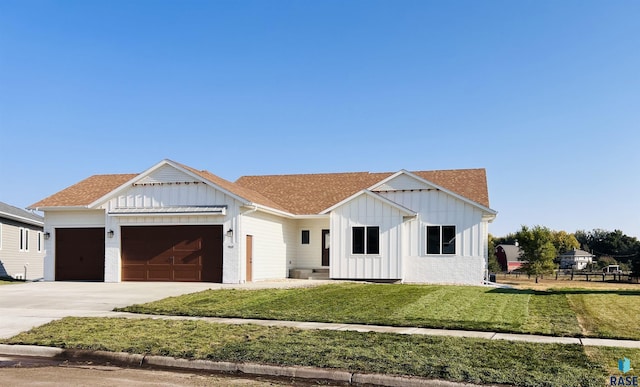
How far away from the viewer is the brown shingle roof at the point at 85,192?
25359mm

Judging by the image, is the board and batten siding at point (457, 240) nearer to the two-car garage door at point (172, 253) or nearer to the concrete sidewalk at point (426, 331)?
the two-car garage door at point (172, 253)

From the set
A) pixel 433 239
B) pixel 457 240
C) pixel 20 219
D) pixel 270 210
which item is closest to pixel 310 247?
pixel 270 210

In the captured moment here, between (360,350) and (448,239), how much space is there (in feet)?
58.9

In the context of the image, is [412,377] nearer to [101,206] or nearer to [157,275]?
[157,275]

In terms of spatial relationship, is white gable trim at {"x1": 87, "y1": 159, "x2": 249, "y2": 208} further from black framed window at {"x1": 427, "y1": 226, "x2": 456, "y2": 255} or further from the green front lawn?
black framed window at {"x1": 427, "y1": 226, "x2": 456, "y2": 255}

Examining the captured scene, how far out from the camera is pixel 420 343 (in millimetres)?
9477

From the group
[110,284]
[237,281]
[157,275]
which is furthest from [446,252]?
[110,284]

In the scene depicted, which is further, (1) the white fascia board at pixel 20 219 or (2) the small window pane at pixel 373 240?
(1) the white fascia board at pixel 20 219

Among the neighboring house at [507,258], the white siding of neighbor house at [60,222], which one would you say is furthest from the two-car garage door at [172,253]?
the neighboring house at [507,258]

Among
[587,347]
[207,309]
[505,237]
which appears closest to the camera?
[587,347]

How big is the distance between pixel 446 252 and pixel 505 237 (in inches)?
3828

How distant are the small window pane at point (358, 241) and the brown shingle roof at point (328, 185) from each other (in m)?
2.88

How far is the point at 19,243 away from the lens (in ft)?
112

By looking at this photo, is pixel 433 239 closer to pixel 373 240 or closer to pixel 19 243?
pixel 373 240
